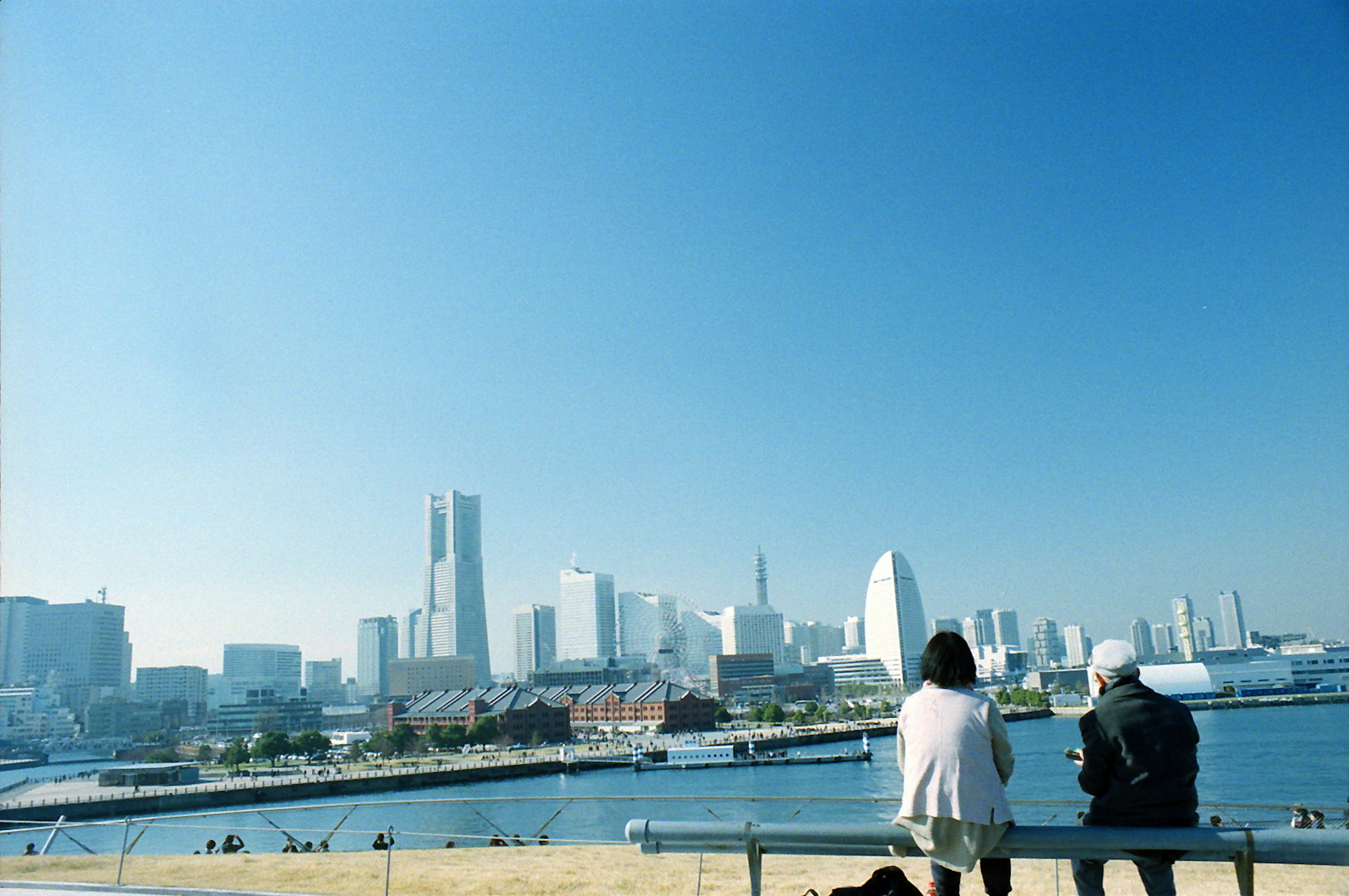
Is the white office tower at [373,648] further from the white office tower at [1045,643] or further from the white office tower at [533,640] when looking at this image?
the white office tower at [1045,643]

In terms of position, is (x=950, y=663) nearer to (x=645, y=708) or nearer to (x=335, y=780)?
(x=335, y=780)

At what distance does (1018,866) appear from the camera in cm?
376

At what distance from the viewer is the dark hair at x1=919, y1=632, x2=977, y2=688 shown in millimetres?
1966

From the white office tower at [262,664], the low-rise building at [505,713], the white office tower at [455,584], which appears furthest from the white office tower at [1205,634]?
the white office tower at [262,664]

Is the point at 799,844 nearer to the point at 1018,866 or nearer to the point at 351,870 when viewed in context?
the point at 1018,866

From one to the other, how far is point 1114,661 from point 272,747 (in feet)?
173

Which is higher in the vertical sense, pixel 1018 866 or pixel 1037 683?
pixel 1018 866

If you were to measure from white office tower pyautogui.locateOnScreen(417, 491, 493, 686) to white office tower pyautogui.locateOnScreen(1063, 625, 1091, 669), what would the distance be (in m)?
79.7

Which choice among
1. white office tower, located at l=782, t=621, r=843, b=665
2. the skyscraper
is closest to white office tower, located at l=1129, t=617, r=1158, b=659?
the skyscraper

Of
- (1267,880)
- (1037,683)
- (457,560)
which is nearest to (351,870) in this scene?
(1267,880)

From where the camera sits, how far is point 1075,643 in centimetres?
12681

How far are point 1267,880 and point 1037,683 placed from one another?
101 meters

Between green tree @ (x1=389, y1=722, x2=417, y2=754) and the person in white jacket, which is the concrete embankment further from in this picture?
the person in white jacket

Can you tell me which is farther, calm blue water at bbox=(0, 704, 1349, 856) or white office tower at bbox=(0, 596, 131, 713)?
white office tower at bbox=(0, 596, 131, 713)
